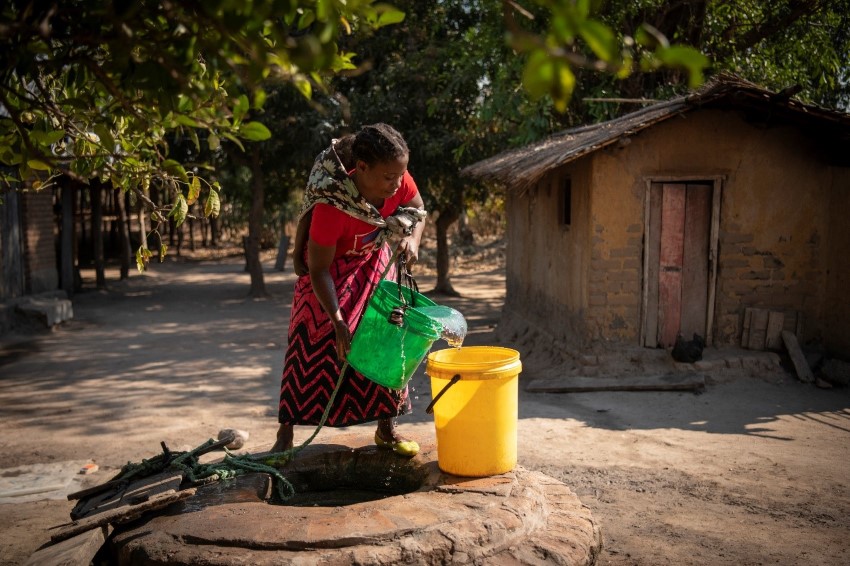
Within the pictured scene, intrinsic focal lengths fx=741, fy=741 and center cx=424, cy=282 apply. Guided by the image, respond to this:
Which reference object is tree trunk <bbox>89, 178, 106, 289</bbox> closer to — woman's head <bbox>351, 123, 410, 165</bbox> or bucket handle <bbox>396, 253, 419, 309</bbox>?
bucket handle <bbox>396, 253, 419, 309</bbox>

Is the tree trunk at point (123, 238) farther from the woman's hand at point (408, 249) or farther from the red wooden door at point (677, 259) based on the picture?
the woman's hand at point (408, 249)

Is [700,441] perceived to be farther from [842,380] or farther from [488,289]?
[488,289]

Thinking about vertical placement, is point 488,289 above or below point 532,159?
below

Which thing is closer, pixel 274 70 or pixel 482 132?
pixel 274 70

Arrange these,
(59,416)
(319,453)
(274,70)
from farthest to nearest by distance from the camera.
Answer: (59,416), (319,453), (274,70)

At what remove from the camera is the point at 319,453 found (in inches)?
136

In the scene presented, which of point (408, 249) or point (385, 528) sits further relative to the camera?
point (408, 249)

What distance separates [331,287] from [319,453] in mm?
835

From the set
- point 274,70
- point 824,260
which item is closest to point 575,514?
point 274,70

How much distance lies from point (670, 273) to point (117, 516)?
6.10 meters

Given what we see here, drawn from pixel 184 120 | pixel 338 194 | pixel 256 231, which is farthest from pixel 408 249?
pixel 256 231

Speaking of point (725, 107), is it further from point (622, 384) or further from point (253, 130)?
point (253, 130)

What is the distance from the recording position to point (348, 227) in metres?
3.24

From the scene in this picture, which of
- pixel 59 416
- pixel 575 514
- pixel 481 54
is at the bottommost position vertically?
pixel 59 416
